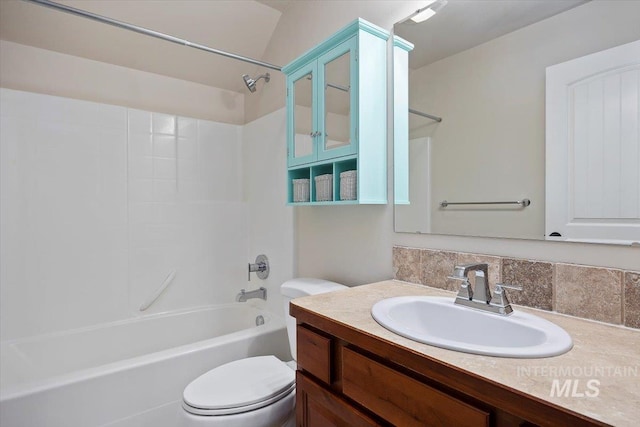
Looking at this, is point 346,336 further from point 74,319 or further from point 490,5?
point 74,319

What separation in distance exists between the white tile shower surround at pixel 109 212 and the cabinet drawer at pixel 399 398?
1.92m

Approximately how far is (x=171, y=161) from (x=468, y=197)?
80.6 inches

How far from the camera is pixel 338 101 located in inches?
58.2

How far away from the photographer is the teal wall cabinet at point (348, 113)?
1.38m

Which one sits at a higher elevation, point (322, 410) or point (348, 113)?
point (348, 113)

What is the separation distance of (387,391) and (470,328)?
0.37 meters

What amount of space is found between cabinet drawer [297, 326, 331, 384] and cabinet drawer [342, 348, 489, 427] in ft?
0.22

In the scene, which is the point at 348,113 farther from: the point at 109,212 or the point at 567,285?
the point at 109,212

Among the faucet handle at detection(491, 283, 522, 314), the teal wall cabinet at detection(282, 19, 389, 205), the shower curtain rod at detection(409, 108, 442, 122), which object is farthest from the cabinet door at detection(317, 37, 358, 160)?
the faucet handle at detection(491, 283, 522, 314)

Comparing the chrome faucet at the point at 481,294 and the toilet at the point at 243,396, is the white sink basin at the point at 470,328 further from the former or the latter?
the toilet at the point at 243,396

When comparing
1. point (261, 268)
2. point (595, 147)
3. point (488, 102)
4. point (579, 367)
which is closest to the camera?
point (579, 367)

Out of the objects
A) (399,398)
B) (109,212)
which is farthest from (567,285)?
(109,212)

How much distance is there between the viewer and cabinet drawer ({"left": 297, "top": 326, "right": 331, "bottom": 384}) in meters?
0.93

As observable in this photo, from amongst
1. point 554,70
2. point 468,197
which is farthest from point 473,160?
point 554,70
